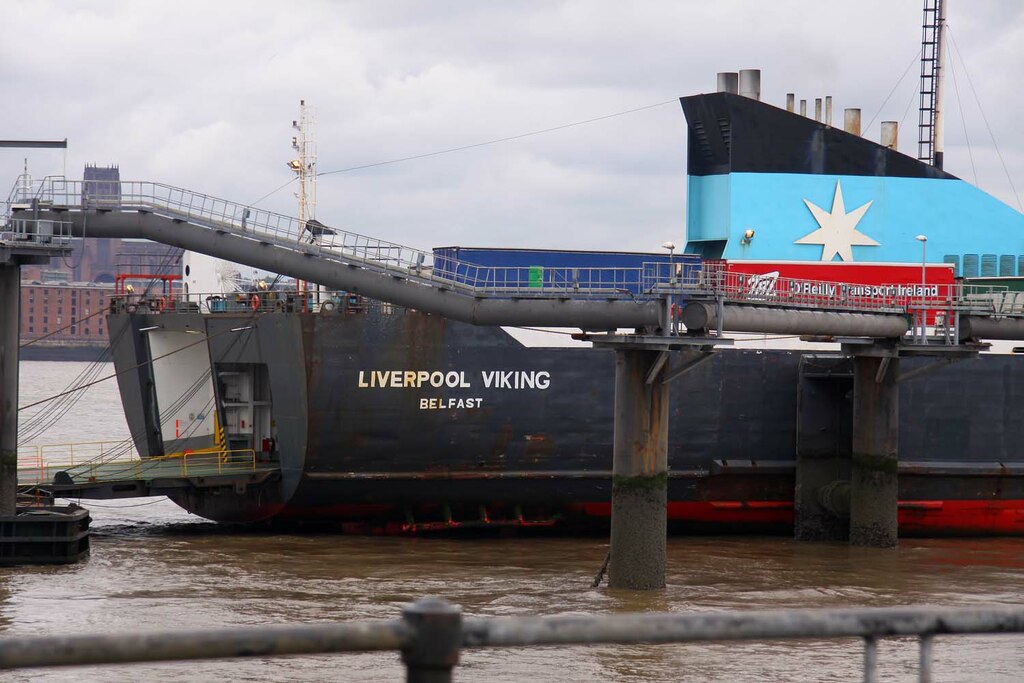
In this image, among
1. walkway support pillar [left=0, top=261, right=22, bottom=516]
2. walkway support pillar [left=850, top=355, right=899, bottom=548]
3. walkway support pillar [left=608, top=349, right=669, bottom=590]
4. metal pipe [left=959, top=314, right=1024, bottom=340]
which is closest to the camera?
walkway support pillar [left=608, top=349, right=669, bottom=590]

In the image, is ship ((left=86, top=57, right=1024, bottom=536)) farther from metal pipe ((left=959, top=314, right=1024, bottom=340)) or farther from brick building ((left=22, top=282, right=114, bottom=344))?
brick building ((left=22, top=282, right=114, bottom=344))

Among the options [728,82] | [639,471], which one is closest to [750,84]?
[728,82]

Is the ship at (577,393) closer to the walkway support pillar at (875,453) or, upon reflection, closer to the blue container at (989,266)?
the walkway support pillar at (875,453)

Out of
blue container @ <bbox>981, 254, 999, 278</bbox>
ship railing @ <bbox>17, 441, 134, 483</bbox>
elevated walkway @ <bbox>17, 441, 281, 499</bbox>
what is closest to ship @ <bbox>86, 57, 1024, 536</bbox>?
elevated walkway @ <bbox>17, 441, 281, 499</bbox>

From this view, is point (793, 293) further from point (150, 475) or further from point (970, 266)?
point (150, 475)

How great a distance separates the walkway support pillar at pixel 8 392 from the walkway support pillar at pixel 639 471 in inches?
449

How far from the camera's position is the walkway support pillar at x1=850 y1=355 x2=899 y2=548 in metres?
27.8

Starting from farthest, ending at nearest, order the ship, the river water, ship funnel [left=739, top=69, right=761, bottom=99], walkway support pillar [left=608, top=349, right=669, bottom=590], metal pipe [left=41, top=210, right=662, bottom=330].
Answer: ship funnel [left=739, top=69, right=761, bottom=99] < the ship < metal pipe [left=41, top=210, right=662, bottom=330] < walkway support pillar [left=608, top=349, right=669, bottom=590] < the river water

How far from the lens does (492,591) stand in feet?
73.5

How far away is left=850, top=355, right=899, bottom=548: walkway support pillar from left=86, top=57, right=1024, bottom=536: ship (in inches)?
41.7

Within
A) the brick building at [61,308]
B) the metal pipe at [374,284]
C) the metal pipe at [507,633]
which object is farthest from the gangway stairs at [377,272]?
the brick building at [61,308]

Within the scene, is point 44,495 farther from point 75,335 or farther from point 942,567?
point 75,335

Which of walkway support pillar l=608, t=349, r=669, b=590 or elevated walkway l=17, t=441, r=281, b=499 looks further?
elevated walkway l=17, t=441, r=281, b=499

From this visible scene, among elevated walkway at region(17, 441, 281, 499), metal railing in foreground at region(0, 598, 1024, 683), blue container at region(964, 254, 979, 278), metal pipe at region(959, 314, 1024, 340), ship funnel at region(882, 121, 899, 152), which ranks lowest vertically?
elevated walkway at region(17, 441, 281, 499)
